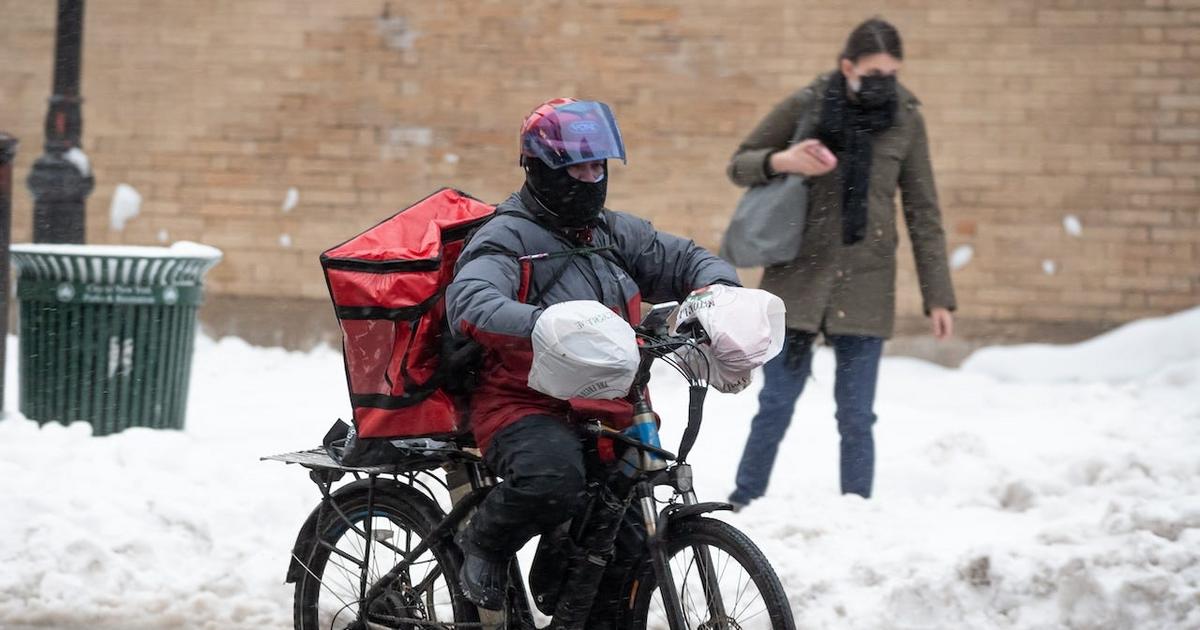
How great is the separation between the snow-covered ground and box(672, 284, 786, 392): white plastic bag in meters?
1.70

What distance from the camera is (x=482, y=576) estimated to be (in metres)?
3.78

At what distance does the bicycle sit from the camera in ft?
11.5

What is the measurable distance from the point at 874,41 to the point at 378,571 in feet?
9.80

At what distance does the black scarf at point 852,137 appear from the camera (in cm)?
595

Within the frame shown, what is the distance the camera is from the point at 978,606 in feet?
16.2

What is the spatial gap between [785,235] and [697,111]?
477cm

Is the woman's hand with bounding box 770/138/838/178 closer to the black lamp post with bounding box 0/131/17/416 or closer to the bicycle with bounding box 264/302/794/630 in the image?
the bicycle with bounding box 264/302/794/630

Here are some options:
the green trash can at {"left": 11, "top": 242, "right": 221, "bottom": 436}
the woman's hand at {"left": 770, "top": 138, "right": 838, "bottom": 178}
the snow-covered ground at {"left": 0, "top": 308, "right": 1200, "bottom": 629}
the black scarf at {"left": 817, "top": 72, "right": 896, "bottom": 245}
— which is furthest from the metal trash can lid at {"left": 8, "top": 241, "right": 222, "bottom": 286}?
the black scarf at {"left": 817, "top": 72, "right": 896, "bottom": 245}

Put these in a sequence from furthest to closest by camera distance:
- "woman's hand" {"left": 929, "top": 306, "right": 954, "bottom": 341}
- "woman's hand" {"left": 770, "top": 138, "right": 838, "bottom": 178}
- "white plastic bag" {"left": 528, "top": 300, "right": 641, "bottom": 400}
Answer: "woman's hand" {"left": 929, "top": 306, "right": 954, "bottom": 341}
"woman's hand" {"left": 770, "top": 138, "right": 838, "bottom": 178}
"white plastic bag" {"left": 528, "top": 300, "right": 641, "bottom": 400}

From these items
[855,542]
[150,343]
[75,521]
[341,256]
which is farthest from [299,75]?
[341,256]

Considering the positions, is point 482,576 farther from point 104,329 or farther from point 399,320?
point 104,329

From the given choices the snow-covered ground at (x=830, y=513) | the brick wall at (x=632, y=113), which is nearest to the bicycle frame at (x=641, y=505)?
the snow-covered ground at (x=830, y=513)

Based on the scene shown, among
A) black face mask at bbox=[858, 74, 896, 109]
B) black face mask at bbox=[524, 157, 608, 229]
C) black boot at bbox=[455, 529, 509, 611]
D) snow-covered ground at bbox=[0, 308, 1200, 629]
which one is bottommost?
snow-covered ground at bbox=[0, 308, 1200, 629]

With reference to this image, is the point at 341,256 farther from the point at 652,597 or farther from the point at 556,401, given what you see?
the point at 652,597
